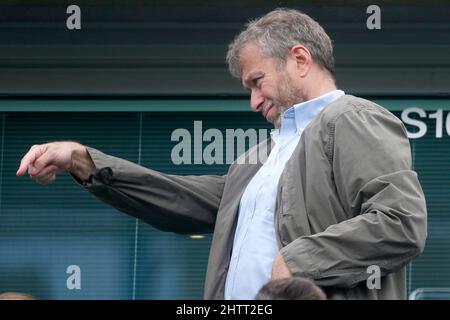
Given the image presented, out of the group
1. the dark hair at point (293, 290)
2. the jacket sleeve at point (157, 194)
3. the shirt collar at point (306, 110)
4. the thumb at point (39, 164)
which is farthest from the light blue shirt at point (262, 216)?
the thumb at point (39, 164)

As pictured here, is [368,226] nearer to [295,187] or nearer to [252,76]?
[295,187]

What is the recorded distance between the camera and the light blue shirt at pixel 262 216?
130 inches

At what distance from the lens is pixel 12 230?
21.6 feet

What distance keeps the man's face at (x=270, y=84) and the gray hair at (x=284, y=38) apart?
0.03m

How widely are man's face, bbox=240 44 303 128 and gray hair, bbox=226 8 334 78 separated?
1.0 inches

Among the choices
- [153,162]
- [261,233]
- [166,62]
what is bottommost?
[261,233]

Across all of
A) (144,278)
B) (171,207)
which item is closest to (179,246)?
(144,278)

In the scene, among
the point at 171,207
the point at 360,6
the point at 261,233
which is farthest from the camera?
the point at 360,6

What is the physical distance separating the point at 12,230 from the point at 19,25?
113cm

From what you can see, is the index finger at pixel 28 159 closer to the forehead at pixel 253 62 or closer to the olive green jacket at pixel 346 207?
the olive green jacket at pixel 346 207

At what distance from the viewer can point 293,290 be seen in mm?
2787

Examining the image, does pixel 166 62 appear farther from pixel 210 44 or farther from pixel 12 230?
pixel 12 230

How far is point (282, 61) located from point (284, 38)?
2.9 inches

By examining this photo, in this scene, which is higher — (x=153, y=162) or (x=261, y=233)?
(x=153, y=162)
